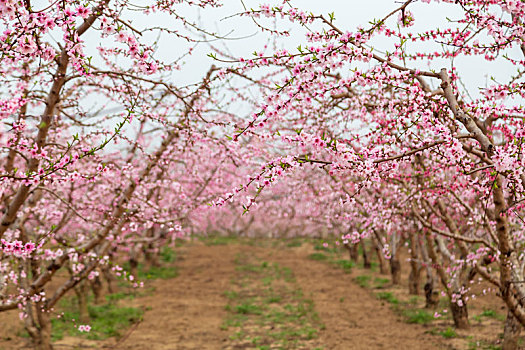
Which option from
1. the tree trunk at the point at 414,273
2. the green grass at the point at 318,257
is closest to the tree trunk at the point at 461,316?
the tree trunk at the point at 414,273

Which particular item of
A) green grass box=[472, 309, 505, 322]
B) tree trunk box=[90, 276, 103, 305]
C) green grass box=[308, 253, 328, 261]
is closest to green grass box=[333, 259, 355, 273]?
green grass box=[308, 253, 328, 261]

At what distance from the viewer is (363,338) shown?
950 centimetres

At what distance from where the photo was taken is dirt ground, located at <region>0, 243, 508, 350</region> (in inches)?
369

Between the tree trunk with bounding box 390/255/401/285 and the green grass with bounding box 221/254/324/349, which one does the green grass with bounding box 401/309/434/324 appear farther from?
the tree trunk with bounding box 390/255/401/285

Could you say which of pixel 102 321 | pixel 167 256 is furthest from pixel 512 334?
pixel 167 256

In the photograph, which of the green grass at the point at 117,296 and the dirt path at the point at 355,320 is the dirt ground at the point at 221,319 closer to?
the dirt path at the point at 355,320

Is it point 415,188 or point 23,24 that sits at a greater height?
point 23,24

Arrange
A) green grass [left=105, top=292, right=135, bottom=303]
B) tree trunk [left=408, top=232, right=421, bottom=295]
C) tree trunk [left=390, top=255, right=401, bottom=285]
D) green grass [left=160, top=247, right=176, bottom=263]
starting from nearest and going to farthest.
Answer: tree trunk [left=408, top=232, right=421, bottom=295] → green grass [left=105, top=292, right=135, bottom=303] → tree trunk [left=390, top=255, right=401, bottom=285] → green grass [left=160, top=247, right=176, bottom=263]

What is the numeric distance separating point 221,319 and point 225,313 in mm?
660

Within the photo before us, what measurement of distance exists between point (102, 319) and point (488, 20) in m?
11.4

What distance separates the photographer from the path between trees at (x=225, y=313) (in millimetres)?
9461

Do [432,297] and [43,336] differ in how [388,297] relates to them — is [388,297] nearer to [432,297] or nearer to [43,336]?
[432,297]

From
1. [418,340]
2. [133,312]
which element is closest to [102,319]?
[133,312]

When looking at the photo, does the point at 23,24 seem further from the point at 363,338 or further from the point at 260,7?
the point at 363,338
